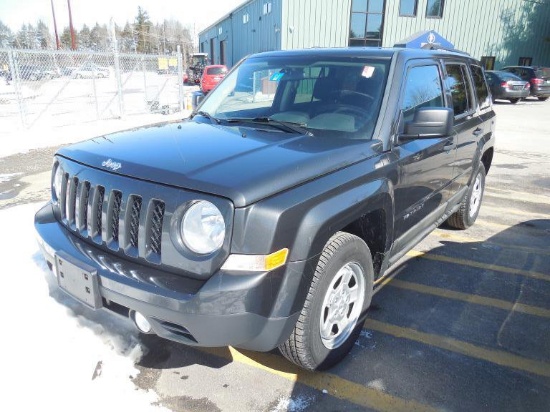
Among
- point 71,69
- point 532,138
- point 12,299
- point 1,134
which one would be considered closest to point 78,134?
point 1,134

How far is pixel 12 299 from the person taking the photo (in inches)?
129

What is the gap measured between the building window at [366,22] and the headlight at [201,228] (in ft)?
78.2

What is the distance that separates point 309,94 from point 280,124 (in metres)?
0.41

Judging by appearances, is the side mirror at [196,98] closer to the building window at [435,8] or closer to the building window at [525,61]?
the building window at [435,8]

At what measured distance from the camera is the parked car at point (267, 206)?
2.01 m

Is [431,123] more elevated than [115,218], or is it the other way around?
[431,123]

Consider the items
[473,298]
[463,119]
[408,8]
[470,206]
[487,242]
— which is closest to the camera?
[473,298]

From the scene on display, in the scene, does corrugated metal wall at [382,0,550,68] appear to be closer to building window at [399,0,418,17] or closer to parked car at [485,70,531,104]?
building window at [399,0,418,17]

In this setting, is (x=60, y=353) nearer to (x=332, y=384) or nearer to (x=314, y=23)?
(x=332, y=384)

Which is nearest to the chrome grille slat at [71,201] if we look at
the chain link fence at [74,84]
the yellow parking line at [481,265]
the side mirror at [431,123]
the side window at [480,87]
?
the side mirror at [431,123]

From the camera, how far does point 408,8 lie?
24531 mm

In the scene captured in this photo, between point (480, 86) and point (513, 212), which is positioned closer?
point (480, 86)

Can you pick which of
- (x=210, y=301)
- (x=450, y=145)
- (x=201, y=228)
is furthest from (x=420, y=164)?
(x=210, y=301)

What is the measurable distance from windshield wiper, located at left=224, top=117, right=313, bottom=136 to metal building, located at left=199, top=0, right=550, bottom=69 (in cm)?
2022
